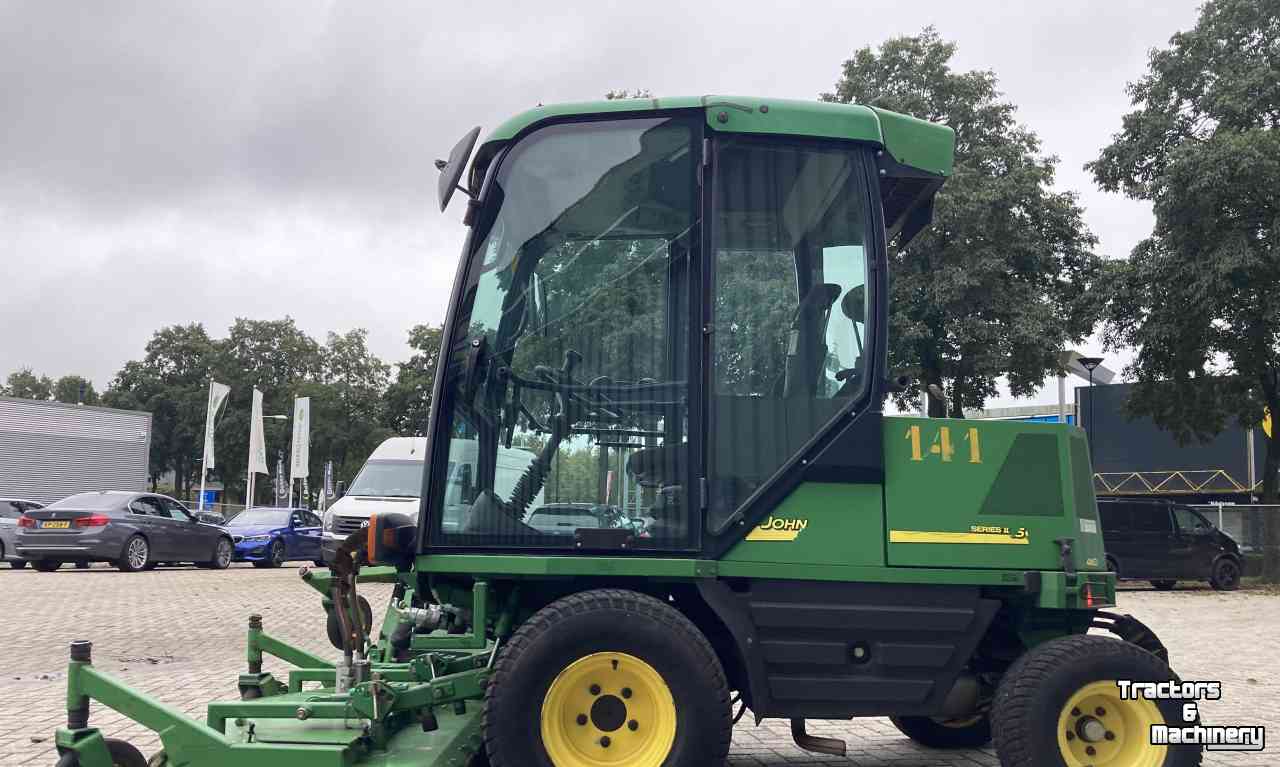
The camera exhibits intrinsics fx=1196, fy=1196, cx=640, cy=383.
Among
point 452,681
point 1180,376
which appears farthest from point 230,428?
point 452,681

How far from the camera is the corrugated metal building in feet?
142

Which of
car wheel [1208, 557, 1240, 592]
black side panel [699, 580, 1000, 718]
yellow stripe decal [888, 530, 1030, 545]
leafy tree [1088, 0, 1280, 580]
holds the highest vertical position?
leafy tree [1088, 0, 1280, 580]

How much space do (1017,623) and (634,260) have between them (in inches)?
92.0

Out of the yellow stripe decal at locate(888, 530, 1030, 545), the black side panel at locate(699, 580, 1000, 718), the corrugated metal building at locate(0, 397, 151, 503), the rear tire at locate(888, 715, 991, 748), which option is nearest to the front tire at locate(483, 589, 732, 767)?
the black side panel at locate(699, 580, 1000, 718)

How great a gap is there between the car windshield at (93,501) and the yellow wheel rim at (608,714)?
18655 mm

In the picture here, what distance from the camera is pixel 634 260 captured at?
5.09 metres

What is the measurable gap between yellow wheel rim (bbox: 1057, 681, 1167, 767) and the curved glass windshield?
175 centimetres

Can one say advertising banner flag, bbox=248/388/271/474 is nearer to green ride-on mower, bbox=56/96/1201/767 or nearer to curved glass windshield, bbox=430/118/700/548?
green ride-on mower, bbox=56/96/1201/767

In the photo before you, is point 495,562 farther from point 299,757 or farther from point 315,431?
point 315,431

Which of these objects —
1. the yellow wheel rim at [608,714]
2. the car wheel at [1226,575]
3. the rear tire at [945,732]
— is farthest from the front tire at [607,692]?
the car wheel at [1226,575]

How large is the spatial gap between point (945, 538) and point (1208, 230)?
68.5 feet

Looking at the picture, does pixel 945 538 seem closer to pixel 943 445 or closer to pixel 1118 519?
pixel 943 445

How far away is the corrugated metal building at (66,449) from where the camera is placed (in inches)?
1707

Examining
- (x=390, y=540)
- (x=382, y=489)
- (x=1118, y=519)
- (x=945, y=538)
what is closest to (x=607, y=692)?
(x=390, y=540)
